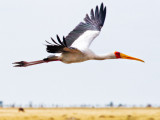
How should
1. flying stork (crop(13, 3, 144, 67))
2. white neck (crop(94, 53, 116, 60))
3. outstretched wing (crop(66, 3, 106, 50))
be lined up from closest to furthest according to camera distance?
flying stork (crop(13, 3, 144, 67)), white neck (crop(94, 53, 116, 60)), outstretched wing (crop(66, 3, 106, 50))

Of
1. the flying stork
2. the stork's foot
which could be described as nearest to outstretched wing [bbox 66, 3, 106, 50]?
the flying stork

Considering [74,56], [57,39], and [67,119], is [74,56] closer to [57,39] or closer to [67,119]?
[57,39]

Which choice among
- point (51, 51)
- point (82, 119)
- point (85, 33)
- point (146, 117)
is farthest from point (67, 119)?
point (51, 51)

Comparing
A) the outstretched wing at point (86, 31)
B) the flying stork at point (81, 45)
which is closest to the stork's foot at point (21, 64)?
the flying stork at point (81, 45)

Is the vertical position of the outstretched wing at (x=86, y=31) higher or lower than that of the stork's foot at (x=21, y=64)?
higher

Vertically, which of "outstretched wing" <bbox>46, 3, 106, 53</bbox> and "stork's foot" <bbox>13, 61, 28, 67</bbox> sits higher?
"outstretched wing" <bbox>46, 3, 106, 53</bbox>

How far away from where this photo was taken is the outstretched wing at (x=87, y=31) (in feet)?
101

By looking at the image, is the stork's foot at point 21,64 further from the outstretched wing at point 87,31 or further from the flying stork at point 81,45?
the outstretched wing at point 87,31

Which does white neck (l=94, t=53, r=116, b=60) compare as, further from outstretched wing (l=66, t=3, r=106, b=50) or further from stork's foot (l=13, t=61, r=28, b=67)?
stork's foot (l=13, t=61, r=28, b=67)

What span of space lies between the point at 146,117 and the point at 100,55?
861 centimetres

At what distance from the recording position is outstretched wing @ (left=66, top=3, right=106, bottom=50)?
30844 mm

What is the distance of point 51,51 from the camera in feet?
88.2

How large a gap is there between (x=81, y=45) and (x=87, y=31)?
185 centimetres

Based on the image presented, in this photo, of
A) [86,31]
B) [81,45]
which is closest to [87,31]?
[86,31]
